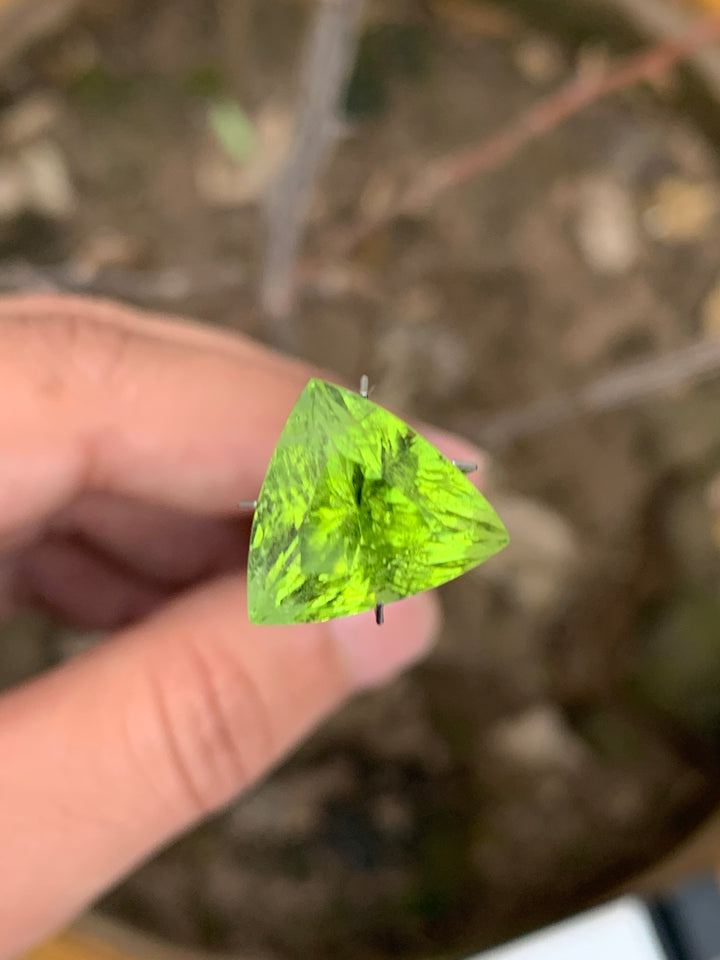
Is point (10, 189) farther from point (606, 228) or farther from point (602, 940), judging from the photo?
point (602, 940)

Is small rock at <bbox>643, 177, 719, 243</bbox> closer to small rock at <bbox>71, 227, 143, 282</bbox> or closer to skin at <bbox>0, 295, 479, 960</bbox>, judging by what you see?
skin at <bbox>0, 295, 479, 960</bbox>

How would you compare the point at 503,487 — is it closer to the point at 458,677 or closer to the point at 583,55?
the point at 458,677

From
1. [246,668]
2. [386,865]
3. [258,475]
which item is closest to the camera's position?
[246,668]

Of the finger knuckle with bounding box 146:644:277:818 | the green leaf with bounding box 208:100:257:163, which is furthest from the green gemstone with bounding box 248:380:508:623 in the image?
the green leaf with bounding box 208:100:257:163

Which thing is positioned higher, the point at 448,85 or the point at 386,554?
the point at 448,85

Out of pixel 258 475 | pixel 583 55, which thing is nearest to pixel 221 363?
pixel 258 475

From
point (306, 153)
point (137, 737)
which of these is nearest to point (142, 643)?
point (137, 737)
